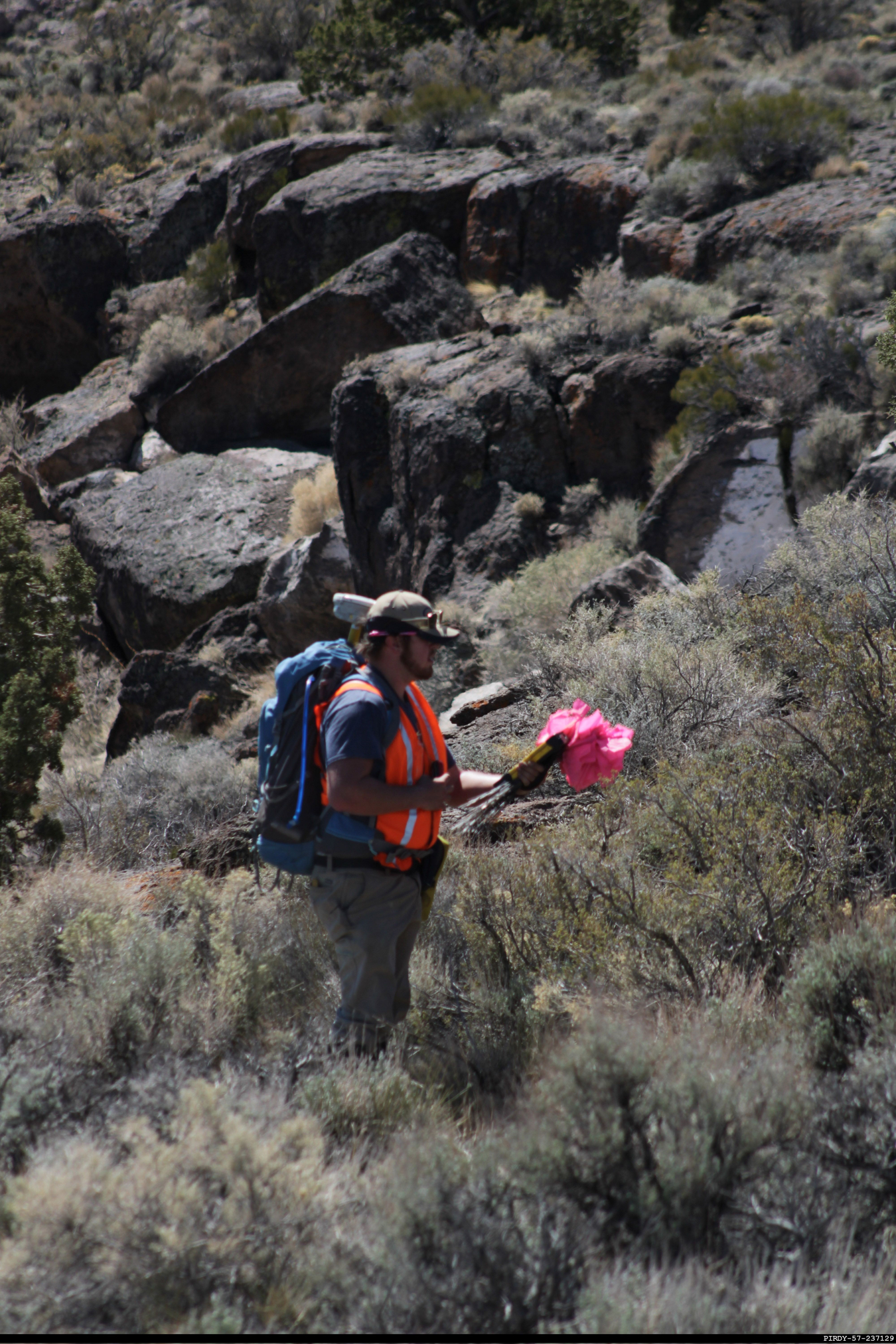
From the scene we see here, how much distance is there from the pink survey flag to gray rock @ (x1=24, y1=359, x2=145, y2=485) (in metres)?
20.2

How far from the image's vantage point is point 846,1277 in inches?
81.5

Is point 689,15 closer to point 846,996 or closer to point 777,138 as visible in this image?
point 777,138

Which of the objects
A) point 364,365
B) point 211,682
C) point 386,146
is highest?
point 386,146

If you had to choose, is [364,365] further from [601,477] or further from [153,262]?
[153,262]

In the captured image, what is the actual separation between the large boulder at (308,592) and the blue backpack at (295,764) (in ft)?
32.9

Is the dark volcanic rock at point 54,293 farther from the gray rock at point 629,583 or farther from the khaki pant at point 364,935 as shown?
the khaki pant at point 364,935

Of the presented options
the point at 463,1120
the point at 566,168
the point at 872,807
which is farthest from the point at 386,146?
the point at 463,1120

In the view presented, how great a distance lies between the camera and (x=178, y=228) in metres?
23.7

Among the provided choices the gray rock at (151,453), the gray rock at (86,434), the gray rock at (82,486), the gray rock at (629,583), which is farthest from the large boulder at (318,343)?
the gray rock at (629,583)

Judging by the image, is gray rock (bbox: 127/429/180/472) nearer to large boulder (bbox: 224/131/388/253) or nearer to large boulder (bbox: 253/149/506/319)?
large boulder (bbox: 253/149/506/319)

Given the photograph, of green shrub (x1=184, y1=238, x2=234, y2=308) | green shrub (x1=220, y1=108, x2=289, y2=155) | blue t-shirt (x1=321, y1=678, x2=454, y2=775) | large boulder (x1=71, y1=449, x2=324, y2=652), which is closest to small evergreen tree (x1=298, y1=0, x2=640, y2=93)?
green shrub (x1=220, y1=108, x2=289, y2=155)

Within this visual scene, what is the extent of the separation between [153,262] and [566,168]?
13787 millimetres

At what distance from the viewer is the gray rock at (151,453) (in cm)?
1983

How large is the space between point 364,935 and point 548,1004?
0.81m
